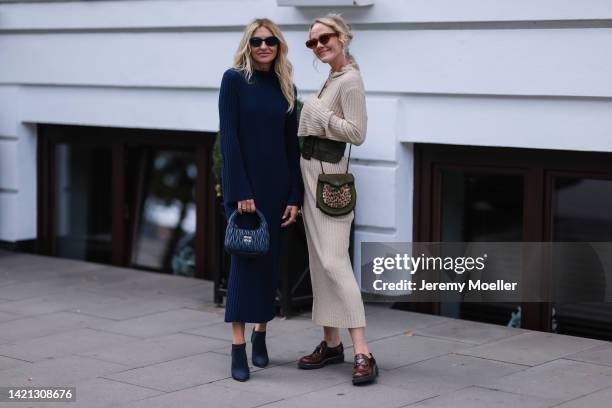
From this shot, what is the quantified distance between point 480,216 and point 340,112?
8.56ft

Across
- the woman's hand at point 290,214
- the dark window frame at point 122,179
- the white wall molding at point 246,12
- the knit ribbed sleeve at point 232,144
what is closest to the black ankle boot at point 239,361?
the woman's hand at point 290,214

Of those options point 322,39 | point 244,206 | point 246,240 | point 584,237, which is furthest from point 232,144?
point 584,237

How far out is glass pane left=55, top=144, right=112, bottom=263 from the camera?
11.2 m

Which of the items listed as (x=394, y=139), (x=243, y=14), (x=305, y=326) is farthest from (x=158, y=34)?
(x=305, y=326)

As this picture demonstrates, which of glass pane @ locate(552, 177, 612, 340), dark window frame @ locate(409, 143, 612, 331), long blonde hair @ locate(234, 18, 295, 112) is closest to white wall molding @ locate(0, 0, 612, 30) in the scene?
dark window frame @ locate(409, 143, 612, 331)

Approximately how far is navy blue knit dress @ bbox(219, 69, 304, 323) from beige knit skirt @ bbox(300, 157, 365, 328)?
0.12 m

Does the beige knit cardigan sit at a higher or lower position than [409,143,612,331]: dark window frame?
higher

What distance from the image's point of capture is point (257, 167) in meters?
6.39

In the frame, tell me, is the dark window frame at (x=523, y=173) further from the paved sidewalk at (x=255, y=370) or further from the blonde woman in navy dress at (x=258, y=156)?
the blonde woman in navy dress at (x=258, y=156)

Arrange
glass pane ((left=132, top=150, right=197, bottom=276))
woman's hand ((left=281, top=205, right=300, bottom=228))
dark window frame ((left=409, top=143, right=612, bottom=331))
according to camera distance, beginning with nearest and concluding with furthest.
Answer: woman's hand ((left=281, top=205, right=300, bottom=228)) → dark window frame ((left=409, top=143, right=612, bottom=331)) → glass pane ((left=132, top=150, right=197, bottom=276))

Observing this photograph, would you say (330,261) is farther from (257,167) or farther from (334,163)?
(257,167)

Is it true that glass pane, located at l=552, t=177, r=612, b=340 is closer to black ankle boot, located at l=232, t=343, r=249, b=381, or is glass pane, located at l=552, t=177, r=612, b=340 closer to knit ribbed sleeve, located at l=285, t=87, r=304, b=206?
knit ribbed sleeve, located at l=285, t=87, r=304, b=206

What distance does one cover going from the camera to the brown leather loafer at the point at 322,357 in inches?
263

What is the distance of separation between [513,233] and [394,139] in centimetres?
114
